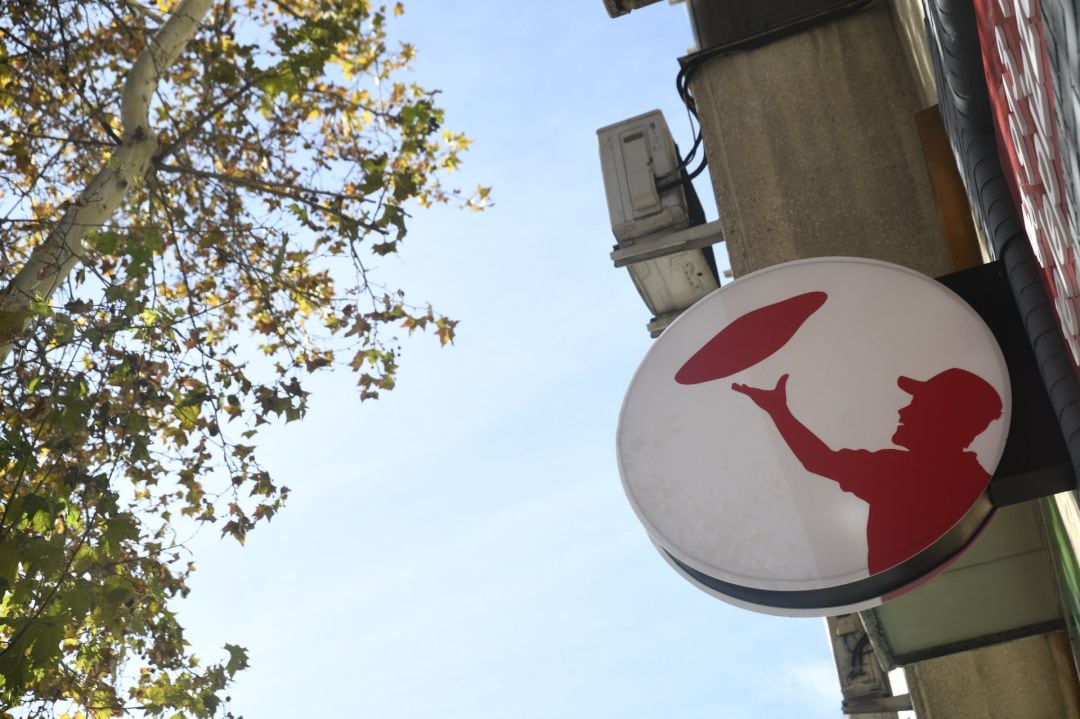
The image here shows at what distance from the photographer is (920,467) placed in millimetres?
2262

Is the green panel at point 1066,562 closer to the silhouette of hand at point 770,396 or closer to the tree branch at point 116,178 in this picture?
the silhouette of hand at point 770,396

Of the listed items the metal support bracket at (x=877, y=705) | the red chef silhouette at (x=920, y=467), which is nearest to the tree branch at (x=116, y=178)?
the red chef silhouette at (x=920, y=467)

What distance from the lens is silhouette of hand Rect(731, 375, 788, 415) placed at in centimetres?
249

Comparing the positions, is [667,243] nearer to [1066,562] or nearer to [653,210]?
[653,210]

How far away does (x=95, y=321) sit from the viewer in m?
6.14

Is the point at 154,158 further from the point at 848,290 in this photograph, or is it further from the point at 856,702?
the point at 856,702

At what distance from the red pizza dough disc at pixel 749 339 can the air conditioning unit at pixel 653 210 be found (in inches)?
113

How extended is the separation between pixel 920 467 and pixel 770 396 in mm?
429

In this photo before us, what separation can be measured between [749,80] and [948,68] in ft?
9.44

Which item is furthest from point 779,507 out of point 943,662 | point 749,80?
point 749,80

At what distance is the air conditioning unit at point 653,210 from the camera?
5547 mm

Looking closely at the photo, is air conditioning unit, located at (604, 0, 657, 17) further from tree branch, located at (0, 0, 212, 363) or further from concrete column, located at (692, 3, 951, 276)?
tree branch, located at (0, 0, 212, 363)

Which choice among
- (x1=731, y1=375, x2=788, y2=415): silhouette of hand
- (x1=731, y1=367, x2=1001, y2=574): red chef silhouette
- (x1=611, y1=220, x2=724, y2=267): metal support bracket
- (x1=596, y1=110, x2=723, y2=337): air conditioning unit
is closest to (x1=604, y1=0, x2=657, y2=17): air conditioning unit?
(x1=596, y1=110, x2=723, y2=337): air conditioning unit

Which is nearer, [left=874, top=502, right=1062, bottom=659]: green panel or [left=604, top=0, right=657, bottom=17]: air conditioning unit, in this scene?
[left=874, top=502, right=1062, bottom=659]: green panel
